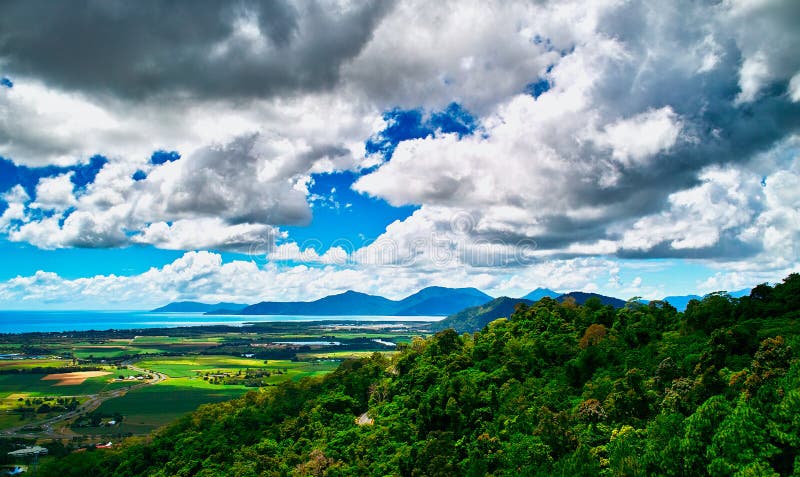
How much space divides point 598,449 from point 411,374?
106 feet

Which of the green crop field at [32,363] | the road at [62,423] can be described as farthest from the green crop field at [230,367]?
the road at [62,423]

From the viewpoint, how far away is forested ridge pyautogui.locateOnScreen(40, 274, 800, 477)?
72.3 ft

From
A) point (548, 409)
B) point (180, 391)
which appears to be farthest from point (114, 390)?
point (548, 409)

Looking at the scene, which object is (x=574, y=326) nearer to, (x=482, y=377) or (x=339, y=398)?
(x=482, y=377)

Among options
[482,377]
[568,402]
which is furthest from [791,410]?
[482,377]

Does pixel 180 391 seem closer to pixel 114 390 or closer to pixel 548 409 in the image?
pixel 114 390

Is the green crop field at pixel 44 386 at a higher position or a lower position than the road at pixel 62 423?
higher

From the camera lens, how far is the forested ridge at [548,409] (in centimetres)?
2203

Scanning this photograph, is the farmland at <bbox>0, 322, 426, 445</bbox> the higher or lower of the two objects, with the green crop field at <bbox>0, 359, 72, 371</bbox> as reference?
lower

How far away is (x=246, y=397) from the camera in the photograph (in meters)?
79.9

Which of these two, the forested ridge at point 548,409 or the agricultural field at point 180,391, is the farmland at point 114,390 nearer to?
the agricultural field at point 180,391

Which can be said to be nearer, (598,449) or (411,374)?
(598,449)

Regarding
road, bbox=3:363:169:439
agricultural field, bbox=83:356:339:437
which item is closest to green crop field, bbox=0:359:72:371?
agricultural field, bbox=83:356:339:437

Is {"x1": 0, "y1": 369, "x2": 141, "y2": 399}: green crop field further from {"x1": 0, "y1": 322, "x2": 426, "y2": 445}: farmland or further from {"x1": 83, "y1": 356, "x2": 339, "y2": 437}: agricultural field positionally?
{"x1": 83, "y1": 356, "x2": 339, "y2": 437}: agricultural field
